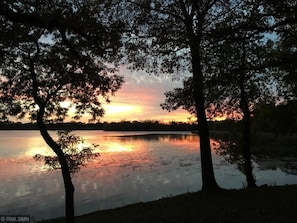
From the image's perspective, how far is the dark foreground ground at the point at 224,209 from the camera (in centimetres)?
1298

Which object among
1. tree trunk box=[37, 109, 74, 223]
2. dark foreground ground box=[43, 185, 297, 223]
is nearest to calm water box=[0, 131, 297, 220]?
dark foreground ground box=[43, 185, 297, 223]

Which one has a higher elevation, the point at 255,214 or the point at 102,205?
the point at 255,214

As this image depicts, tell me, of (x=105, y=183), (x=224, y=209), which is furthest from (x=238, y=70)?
(x=105, y=183)

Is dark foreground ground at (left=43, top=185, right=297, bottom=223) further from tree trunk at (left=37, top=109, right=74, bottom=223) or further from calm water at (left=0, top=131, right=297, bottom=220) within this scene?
calm water at (left=0, top=131, right=297, bottom=220)

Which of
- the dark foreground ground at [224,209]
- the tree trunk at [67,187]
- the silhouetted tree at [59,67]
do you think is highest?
the silhouetted tree at [59,67]

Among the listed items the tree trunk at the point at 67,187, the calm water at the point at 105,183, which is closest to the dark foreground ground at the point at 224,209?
the tree trunk at the point at 67,187

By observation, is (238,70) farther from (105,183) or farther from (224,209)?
(105,183)

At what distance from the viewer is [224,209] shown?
50.1 feet

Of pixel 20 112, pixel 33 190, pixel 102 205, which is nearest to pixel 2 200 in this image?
pixel 33 190

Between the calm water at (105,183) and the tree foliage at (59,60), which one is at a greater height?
the tree foliage at (59,60)

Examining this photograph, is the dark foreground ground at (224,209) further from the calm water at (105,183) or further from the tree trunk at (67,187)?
the calm water at (105,183)

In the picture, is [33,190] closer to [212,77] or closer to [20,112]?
[20,112]

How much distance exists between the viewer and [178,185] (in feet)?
107

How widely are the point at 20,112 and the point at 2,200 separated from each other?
45.6ft
